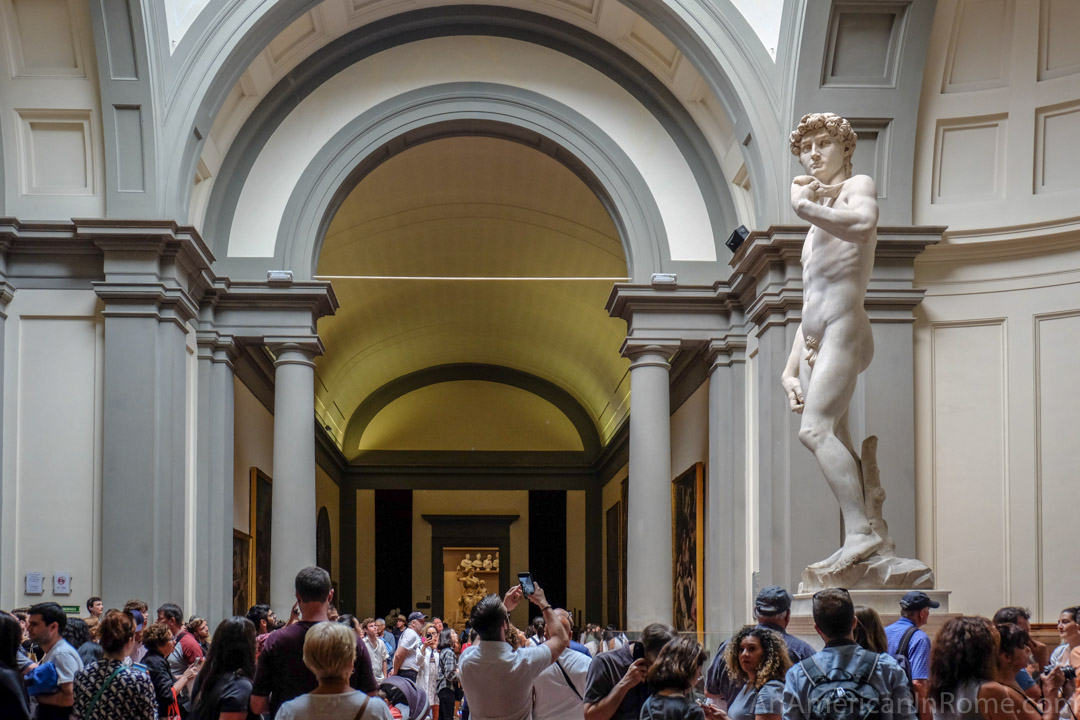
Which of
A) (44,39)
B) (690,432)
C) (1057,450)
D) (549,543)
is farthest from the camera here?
(549,543)

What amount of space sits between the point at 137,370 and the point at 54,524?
177cm

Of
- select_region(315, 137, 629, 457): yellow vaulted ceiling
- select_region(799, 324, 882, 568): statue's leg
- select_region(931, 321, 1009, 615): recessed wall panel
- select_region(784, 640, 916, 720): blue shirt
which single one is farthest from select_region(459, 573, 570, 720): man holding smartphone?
select_region(315, 137, 629, 457): yellow vaulted ceiling

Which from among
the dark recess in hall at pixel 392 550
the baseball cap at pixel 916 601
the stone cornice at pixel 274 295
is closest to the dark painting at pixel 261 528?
the stone cornice at pixel 274 295

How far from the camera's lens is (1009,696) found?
14.6 feet

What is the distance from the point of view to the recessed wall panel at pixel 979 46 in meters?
12.9

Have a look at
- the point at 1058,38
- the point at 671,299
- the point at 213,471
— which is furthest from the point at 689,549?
the point at 1058,38

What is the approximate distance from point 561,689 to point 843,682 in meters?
1.82

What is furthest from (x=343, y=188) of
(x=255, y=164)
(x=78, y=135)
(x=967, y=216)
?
(x=967, y=216)

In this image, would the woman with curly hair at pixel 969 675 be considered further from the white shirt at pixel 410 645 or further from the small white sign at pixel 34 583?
the small white sign at pixel 34 583

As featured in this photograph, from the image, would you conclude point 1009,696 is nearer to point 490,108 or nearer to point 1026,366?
point 1026,366

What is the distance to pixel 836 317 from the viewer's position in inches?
348

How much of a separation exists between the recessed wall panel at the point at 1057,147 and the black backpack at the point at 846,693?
374 inches

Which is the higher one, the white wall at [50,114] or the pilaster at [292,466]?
the white wall at [50,114]

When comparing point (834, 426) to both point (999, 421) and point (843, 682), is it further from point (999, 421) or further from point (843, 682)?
point (999, 421)
